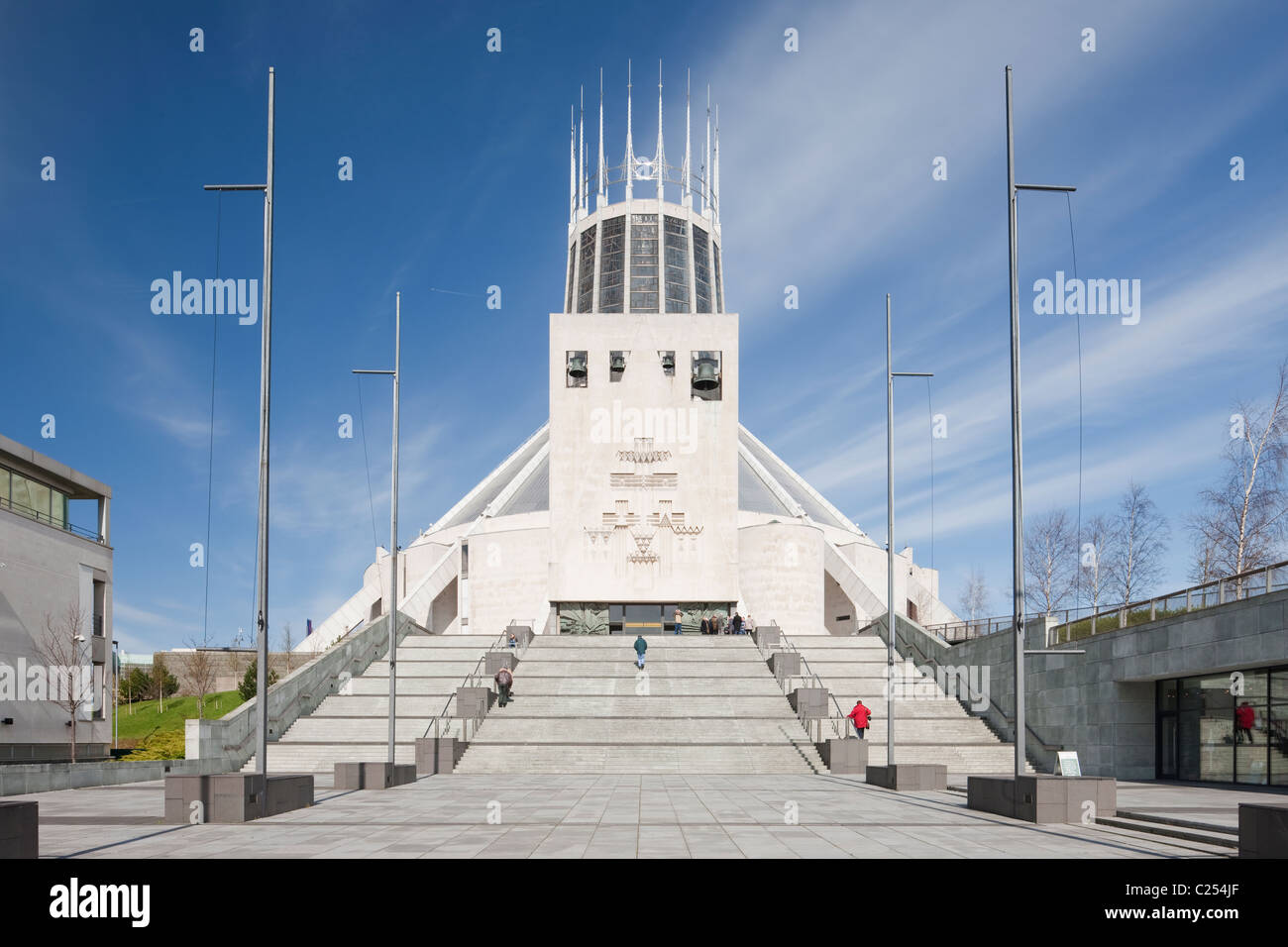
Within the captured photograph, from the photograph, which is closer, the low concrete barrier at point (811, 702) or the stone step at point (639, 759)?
the stone step at point (639, 759)

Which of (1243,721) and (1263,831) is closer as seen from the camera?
(1263,831)

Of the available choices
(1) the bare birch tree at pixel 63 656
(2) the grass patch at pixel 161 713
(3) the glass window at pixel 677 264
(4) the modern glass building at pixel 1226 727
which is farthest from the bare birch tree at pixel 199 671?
(3) the glass window at pixel 677 264

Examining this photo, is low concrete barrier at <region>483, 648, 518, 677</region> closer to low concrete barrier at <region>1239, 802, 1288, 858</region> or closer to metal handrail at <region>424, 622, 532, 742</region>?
metal handrail at <region>424, 622, 532, 742</region>

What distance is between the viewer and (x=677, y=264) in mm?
88562

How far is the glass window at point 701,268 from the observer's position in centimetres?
8906

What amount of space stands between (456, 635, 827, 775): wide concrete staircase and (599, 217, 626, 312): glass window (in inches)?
2291

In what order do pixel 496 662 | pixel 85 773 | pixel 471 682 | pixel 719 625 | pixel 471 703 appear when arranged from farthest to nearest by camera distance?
pixel 719 625 < pixel 496 662 < pixel 471 682 < pixel 471 703 < pixel 85 773

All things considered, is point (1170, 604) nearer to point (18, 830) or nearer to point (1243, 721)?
point (1243, 721)

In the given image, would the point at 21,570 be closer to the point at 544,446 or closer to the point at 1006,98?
the point at 1006,98

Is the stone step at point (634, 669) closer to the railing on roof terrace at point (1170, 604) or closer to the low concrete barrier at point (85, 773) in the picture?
the railing on roof terrace at point (1170, 604)

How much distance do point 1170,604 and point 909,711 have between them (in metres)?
7.97

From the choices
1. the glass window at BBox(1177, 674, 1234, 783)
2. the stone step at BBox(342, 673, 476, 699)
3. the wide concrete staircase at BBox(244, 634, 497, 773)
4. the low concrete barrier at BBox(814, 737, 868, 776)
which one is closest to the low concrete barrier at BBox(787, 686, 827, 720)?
the low concrete barrier at BBox(814, 737, 868, 776)

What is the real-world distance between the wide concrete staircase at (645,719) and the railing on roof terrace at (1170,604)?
6909 millimetres

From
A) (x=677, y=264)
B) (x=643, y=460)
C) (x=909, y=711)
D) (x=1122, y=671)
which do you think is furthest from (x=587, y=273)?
(x=1122, y=671)
